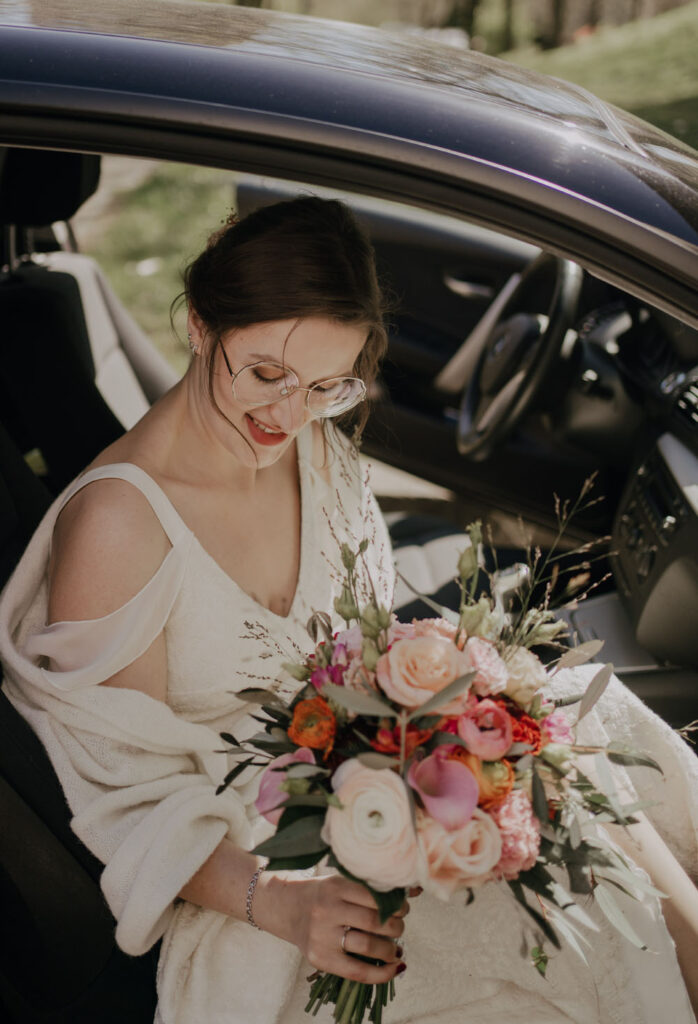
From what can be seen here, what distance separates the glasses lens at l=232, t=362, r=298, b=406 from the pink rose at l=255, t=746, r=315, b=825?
55 cm

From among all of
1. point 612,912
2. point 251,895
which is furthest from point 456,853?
point 251,895

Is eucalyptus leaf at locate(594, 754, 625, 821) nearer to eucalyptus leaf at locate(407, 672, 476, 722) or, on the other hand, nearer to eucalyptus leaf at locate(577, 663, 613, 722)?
eucalyptus leaf at locate(577, 663, 613, 722)

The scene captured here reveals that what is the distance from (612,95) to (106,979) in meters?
6.55

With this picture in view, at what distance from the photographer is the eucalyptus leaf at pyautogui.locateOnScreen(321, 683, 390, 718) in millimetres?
1083

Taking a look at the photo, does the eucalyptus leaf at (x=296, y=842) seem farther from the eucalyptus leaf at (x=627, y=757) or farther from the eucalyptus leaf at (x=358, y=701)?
the eucalyptus leaf at (x=627, y=757)

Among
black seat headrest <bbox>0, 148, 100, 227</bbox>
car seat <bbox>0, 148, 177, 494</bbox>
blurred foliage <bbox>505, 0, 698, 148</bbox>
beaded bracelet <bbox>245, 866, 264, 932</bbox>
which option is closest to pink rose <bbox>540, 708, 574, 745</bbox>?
beaded bracelet <bbox>245, 866, 264, 932</bbox>

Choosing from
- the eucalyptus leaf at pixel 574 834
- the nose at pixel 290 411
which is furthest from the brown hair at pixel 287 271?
the eucalyptus leaf at pixel 574 834

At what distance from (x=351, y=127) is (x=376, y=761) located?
70 centimetres

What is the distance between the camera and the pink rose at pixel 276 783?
115 centimetres

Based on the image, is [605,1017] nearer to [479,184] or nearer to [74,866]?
[74,866]

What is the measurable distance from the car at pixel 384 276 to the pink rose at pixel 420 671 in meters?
0.47

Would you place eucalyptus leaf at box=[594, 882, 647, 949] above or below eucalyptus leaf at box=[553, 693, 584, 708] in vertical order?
below

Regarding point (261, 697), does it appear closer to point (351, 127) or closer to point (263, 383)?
point (263, 383)

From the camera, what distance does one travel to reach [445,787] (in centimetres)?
108
